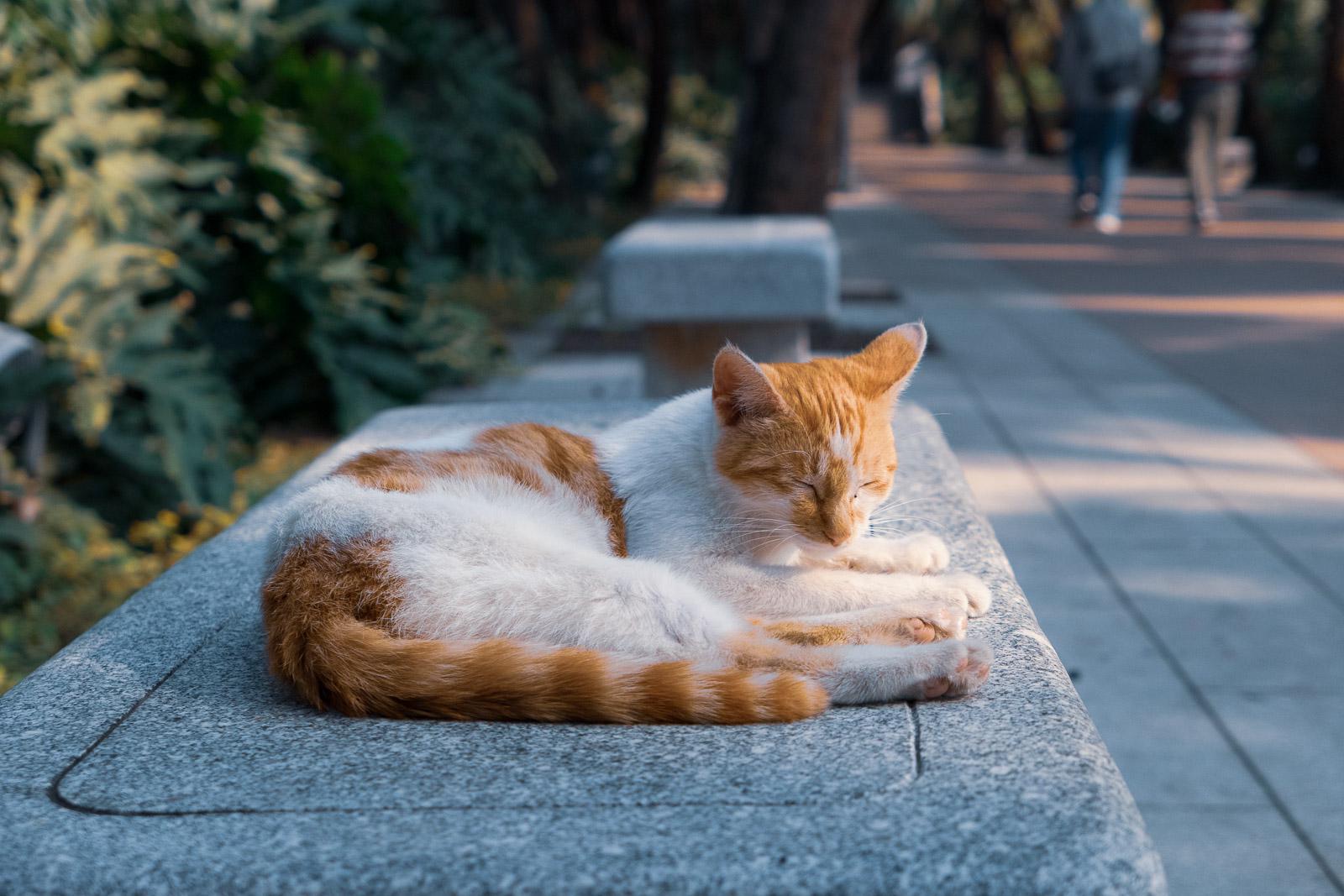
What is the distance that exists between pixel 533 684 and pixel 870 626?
0.64m

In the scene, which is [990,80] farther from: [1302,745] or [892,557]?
[892,557]

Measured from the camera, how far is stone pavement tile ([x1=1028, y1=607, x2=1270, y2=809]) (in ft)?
10.6

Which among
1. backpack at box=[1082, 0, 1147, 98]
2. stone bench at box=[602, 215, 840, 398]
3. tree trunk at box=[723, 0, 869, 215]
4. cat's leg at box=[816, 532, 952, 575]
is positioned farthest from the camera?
backpack at box=[1082, 0, 1147, 98]

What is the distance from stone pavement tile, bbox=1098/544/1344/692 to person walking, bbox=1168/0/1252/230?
1008 cm

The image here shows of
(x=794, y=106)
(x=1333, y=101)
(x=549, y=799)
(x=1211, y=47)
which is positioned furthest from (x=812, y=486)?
(x=1333, y=101)

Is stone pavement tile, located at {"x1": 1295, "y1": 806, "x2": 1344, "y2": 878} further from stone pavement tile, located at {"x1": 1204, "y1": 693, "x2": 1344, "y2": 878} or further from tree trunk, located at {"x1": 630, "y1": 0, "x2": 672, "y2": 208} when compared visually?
tree trunk, located at {"x1": 630, "y1": 0, "x2": 672, "y2": 208}

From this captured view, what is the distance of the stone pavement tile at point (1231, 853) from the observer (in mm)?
2789

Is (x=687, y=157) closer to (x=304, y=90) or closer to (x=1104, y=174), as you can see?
(x=1104, y=174)

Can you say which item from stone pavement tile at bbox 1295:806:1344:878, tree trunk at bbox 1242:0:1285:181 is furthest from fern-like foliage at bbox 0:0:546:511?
tree trunk at bbox 1242:0:1285:181

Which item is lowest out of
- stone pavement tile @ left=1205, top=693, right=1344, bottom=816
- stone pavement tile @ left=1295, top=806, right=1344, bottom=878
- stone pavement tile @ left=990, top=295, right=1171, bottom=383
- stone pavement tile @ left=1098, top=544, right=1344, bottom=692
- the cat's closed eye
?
stone pavement tile @ left=1098, top=544, right=1344, bottom=692

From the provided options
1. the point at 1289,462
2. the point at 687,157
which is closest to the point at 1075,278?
the point at 1289,462

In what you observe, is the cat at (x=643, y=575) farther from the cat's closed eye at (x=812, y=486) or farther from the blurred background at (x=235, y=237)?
the blurred background at (x=235, y=237)

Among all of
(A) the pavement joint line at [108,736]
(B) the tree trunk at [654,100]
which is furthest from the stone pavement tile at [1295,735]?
(B) the tree trunk at [654,100]

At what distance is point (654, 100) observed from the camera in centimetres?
1582
